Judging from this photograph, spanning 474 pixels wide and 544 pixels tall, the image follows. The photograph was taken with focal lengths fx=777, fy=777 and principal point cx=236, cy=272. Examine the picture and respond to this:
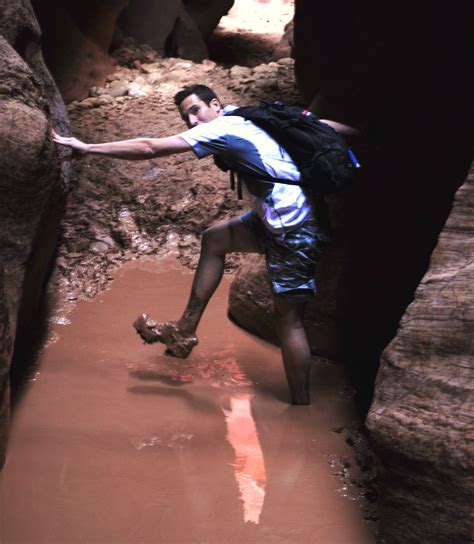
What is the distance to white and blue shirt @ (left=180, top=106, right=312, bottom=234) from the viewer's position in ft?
12.1

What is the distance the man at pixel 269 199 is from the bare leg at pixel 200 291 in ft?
0.34

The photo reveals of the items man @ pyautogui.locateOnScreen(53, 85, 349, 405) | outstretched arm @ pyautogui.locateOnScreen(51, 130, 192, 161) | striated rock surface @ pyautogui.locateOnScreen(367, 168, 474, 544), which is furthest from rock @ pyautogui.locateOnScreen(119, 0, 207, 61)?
striated rock surface @ pyautogui.locateOnScreen(367, 168, 474, 544)

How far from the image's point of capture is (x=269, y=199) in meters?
3.77

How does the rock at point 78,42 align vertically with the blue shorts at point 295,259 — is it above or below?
above

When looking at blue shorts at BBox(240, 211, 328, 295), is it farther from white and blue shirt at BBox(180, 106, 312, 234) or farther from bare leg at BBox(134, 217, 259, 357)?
bare leg at BBox(134, 217, 259, 357)

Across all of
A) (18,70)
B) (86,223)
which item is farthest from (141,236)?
(18,70)

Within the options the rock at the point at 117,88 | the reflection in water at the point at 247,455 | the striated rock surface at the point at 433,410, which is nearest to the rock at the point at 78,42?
the rock at the point at 117,88

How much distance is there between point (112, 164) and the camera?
658 cm

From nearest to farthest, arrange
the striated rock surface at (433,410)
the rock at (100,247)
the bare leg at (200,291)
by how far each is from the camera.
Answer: the striated rock surface at (433,410), the bare leg at (200,291), the rock at (100,247)

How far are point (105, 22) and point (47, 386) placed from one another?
573cm

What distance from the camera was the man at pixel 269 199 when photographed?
370 cm

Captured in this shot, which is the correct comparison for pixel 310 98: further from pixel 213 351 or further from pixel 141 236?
pixel 213 351

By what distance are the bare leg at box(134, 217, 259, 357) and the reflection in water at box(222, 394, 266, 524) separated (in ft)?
1.49

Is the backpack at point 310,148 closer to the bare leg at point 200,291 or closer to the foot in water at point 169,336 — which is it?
the bare leg at point 200,291
